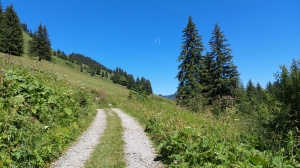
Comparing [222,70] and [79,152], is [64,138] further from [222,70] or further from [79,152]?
[222,70]

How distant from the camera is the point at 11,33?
5125cm

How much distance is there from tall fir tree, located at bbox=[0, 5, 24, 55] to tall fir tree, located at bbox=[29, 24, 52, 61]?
8308mm

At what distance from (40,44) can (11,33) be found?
1400 cm

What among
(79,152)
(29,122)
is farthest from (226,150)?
(29,122)

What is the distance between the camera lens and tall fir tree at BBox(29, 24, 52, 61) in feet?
210

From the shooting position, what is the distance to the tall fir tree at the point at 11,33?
50.2 metres

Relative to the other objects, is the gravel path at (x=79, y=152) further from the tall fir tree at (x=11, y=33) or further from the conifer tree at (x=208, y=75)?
the tall fir tree at (x=11, y=33)

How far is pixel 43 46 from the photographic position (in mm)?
65750

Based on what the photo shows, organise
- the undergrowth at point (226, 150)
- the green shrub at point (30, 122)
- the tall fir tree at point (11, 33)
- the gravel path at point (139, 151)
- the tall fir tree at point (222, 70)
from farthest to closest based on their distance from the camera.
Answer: the tall fir tree at point (11, 33) < the tall fir tree at point (222, 70) < the gravel path at point (139, 151) < the green shrub at point (30, 122) < the undergrowth at point (226, 150)

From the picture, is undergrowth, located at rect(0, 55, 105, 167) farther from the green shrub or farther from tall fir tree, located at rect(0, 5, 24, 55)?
tall fir tree, located at rect(0, 5, 24, 55)

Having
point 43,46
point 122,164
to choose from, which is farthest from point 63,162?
point 43,46

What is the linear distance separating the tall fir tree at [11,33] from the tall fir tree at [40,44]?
831 centimetres

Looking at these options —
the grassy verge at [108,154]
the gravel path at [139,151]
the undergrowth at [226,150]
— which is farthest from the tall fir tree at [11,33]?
the undergrowth at [226,150]

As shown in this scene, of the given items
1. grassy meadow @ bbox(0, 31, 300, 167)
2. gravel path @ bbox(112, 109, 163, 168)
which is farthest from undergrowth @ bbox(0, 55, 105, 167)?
gravel path @ bbox(112, 109, 163, 168)
